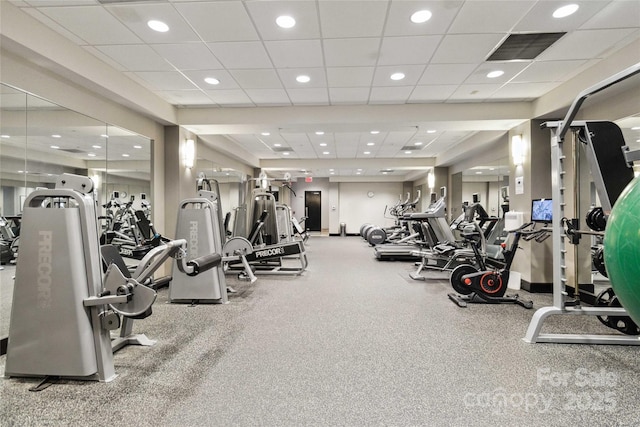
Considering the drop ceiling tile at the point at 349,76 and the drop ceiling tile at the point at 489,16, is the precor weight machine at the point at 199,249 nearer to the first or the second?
the drop ceiling tile at the point at 349,76

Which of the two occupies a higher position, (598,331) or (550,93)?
(550,93)

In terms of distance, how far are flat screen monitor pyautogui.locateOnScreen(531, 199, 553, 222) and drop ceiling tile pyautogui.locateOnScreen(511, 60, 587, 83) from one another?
1536 mm

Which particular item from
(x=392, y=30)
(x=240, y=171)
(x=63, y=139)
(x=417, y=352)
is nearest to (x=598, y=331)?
(x=417, y=352)

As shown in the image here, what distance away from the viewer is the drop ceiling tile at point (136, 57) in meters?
3.34

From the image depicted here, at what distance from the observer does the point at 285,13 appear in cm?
276

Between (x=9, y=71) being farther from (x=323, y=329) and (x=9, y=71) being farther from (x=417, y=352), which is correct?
(x=417, y=352)

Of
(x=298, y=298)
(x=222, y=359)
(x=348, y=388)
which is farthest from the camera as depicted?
(x=298, y=298)

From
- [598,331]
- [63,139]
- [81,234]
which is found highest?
[63,139]

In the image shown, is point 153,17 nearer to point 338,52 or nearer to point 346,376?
point 338,52

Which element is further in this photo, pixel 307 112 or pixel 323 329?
pixel 307 112

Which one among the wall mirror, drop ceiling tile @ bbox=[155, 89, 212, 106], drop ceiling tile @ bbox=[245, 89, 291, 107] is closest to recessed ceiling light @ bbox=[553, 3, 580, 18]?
drop ceiling tile @ bbox=[245, 89, 291, 107]

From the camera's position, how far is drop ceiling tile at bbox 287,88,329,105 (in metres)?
4.54

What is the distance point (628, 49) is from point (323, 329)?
4.14 meters

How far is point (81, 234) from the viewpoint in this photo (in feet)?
7.02
